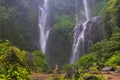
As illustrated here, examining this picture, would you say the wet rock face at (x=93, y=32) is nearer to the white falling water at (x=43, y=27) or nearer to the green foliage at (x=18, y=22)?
the white falling water at (x=43, y=27)

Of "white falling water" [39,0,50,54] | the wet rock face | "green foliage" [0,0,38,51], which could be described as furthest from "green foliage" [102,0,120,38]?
"white falling water" [39,0,50,54]

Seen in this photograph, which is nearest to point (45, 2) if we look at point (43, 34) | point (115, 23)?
point (43, 34)

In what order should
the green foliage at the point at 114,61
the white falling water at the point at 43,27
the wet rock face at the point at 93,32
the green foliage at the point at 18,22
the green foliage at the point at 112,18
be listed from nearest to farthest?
the green foliage at the point at 114,61
the green foliage at the point at 112,18
the green foliage at the point at 18,22
the wet rock face at the point at 93,32
the white falling water at the point at 43,27

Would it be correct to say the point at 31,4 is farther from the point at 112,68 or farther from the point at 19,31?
the point at 112,68

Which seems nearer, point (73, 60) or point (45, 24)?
point (73, 60)

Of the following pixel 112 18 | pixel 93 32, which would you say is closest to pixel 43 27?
pixel 93 32

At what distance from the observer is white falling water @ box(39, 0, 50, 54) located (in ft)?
122

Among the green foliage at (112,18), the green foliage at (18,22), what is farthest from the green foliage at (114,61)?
the green foliage at (18,22)

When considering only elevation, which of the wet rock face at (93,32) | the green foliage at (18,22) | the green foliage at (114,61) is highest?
the green foliage at (18,22)

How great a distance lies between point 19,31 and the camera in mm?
32781

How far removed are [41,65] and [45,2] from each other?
21.1 meters

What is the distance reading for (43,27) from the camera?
39656 mm

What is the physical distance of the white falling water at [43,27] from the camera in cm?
3728

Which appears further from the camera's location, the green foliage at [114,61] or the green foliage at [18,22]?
the green foliage at [18,22]
